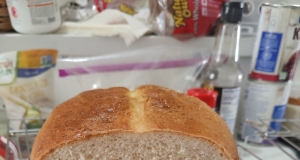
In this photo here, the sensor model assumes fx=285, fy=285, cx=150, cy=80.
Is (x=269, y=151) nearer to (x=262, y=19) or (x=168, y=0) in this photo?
(x=262, y=19)

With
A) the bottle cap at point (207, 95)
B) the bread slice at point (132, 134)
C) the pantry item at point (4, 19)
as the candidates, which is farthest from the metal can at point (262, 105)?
the pantry item at point (4, 19)

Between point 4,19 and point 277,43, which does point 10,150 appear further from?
point 277,43

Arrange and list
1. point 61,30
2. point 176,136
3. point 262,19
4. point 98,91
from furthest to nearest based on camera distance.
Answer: point 61,30
point 262,19
point 98,91
point 176,136

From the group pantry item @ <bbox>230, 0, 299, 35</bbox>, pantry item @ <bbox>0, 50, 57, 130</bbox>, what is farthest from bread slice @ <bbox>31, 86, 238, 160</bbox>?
pantry item @ <bbox>230, 0, 299, 35</bbox>

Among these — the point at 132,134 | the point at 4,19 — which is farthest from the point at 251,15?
the point at 4,19

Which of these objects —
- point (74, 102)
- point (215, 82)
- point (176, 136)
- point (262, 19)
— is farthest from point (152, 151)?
point (262, 19)

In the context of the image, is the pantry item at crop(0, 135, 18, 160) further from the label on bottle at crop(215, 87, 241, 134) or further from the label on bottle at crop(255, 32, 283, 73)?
the label on bottle at crop(255, 32, 283, 73)

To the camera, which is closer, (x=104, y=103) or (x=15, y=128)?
(x=104, y=103)
